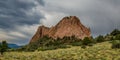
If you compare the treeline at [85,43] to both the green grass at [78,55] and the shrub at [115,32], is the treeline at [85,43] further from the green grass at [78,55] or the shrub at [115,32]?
the green grass at [78,55]

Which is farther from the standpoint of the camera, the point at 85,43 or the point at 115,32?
the point at 115,32

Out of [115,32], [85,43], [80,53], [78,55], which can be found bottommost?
[78,55]

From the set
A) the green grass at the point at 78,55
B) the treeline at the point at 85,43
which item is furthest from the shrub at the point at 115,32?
the green grass at the point at 78,55

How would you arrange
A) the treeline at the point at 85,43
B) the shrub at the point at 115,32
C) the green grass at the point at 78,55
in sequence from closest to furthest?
the green grass at the point at 78,55, the treeline at the point at 85,43, the shrub at the point at 115,32

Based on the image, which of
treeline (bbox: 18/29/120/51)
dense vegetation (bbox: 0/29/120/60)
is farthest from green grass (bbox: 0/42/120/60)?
treeline (bbox: 18/29/120/51)

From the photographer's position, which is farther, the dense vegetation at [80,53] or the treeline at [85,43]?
the treeline at [85,43]

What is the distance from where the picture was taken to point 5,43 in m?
81.1

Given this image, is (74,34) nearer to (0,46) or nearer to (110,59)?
(0,46)

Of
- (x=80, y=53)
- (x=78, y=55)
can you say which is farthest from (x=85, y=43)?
(x=78, y=55)

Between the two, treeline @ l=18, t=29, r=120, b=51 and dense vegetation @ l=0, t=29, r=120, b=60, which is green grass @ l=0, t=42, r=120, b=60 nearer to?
dense vegetation @ l=0, t=29, r=120, b=60

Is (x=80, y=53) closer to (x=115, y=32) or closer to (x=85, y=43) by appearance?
(x=85, y=43)

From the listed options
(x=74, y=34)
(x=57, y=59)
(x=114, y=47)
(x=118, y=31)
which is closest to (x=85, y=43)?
(x=114, y=47)

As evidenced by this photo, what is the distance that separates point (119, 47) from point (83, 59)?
22.6 metres

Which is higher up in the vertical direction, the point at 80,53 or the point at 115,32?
the point at 115,32
